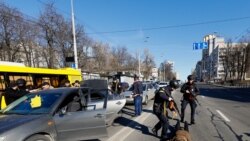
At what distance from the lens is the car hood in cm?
532

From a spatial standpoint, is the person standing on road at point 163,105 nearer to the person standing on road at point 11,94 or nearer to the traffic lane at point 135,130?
the traffic lane at point 135,130

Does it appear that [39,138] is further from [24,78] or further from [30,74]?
[30,74]

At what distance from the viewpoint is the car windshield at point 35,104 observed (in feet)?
20.9

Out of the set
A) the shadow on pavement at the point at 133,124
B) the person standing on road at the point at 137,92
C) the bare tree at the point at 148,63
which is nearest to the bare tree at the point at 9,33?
the person standing on road at the point at 137,92

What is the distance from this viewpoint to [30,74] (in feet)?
54.6

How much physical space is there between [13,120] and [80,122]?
1.46 meters

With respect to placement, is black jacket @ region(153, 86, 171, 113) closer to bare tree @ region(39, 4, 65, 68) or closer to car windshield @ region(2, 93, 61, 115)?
car windshield @ region(2, 93, 61, 115)

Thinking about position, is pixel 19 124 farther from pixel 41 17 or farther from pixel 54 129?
pixel 41 17

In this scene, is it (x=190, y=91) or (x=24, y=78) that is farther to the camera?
(x=24, y=78)

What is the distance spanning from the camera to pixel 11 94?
8.68 meters

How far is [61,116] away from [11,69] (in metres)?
9.51

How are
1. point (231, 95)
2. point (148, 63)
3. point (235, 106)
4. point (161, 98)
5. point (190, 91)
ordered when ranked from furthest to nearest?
1. point (148, 63)
2. point (231, 95)
3. point (235, 106)
4. point (190, 91)
5. point (161, 98)

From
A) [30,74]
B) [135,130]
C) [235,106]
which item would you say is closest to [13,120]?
[135,130]

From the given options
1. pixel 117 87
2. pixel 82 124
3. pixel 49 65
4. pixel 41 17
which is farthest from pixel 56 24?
pixel 82 124
